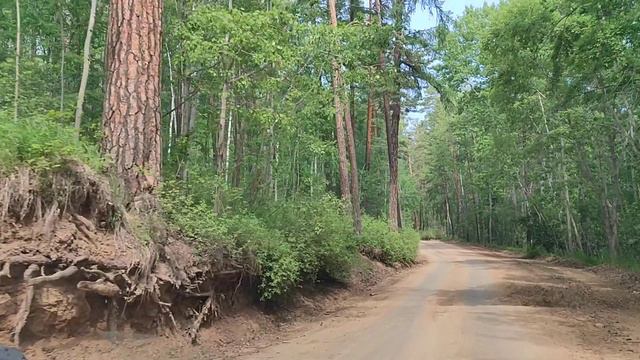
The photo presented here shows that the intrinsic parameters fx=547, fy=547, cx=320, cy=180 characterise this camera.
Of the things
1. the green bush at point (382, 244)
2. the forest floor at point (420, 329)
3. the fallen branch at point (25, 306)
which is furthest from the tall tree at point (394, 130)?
the fallen branch at point (25, 306)

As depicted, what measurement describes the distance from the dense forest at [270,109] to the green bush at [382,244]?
10cm

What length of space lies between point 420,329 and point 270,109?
241 inches

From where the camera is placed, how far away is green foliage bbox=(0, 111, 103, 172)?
6059 mm

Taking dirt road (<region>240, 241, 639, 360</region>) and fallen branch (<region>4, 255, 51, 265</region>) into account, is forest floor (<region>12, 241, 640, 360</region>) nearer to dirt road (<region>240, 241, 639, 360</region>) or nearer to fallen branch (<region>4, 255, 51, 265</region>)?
dirt road (<region>240, 241, 639, 360</region>)

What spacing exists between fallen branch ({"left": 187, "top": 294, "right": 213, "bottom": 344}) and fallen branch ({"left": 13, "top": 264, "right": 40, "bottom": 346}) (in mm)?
2846

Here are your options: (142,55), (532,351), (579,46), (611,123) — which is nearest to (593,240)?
(611,123)

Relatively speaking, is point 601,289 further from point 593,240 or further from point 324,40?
point 593,240

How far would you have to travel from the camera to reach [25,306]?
5.59 m

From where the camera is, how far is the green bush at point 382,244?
22.2 m

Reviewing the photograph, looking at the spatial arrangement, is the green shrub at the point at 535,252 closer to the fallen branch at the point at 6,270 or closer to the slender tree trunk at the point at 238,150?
the slender tree trunk at the point at 238,150

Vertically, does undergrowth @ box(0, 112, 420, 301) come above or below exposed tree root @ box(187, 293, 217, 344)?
above

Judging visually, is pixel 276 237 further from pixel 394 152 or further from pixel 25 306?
pixel 394 152

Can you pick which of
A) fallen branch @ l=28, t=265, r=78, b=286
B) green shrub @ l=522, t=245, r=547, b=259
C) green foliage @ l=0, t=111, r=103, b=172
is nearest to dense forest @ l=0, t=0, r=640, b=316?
green foliage @ l=0, t=111, r=103, b=172

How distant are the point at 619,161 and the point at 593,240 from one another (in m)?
7.13
